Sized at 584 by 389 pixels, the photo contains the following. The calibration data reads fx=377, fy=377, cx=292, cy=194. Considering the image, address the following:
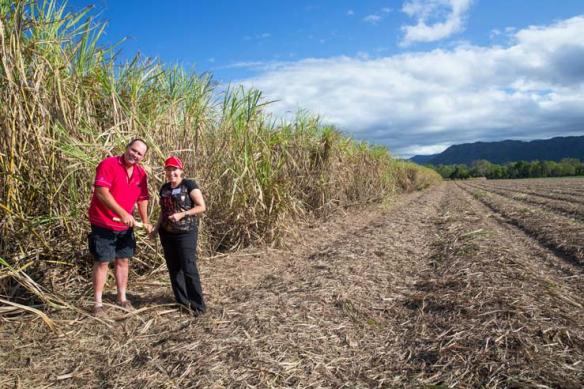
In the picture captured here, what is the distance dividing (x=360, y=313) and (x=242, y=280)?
4.78 ft

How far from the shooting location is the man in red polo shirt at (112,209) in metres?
2.77

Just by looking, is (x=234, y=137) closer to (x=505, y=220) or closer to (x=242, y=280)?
(x=242, y=280)

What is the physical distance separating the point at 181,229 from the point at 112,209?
51cm

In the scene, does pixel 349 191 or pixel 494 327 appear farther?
pixel 349 191

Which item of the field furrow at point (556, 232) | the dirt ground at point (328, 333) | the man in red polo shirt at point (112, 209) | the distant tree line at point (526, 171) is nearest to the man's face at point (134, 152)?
the man in red polo shirt at point (112, 209)

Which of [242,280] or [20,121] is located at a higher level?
[20,121]

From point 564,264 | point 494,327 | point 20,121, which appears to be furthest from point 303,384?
point 564,264

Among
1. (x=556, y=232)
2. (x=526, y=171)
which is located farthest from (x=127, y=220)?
(x=526, y=171)

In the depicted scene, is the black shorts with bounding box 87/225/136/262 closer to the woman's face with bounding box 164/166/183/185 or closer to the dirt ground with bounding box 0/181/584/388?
the dirt ground with bounding box 0/181/584/388

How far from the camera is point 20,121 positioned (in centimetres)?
299

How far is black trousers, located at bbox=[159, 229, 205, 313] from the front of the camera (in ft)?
9.82

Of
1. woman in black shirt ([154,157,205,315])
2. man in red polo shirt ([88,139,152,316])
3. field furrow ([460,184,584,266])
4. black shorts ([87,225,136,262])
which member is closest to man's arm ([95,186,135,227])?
man in red polo shirt ([88,139,152,316])

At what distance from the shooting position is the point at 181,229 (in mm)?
2945

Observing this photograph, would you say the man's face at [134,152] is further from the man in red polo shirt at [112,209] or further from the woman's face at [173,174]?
the woman's face at [173,174]
